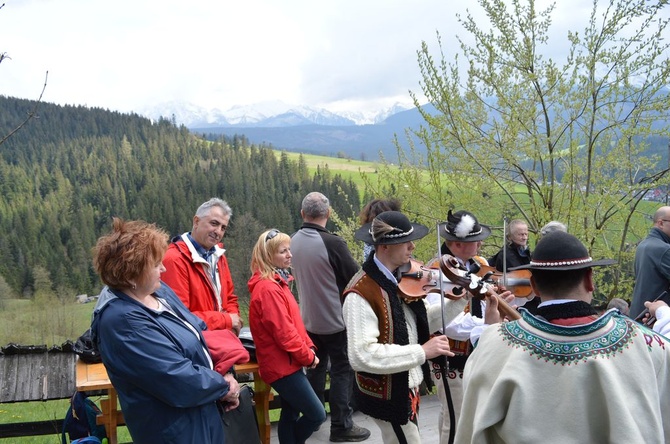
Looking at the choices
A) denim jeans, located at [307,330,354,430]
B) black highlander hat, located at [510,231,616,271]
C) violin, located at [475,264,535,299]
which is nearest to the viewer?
black highlander hat, located at [510,231,616,271]

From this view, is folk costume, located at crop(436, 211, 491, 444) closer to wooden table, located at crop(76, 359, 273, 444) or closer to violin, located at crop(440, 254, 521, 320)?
violin, located at crop(440, 254, 521, 320)

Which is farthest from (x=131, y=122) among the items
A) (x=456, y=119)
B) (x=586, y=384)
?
(x=586, y=384)

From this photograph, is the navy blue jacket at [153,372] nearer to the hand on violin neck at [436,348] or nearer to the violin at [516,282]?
the hand on violin neck at [436,348]

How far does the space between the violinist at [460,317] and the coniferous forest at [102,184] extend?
2099 inches

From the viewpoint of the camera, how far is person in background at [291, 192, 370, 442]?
4.76 meters

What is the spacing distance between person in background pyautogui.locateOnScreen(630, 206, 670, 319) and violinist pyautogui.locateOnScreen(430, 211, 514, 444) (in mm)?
1867

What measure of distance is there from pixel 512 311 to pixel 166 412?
1689 mm

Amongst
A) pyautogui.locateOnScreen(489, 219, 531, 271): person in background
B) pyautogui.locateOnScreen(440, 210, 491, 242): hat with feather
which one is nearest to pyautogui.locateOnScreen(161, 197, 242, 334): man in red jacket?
pyautogui.locateOnScreen(440, 210, 491, 242): hat with feather

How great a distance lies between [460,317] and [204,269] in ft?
5.78

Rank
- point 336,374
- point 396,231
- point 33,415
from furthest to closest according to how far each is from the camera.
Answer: point 33,415 → point 336,374 → point 396,231

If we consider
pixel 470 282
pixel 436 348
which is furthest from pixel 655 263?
pixel 436 348

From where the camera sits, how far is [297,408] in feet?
13.4

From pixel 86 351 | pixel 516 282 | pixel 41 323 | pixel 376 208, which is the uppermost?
pixel 376 208

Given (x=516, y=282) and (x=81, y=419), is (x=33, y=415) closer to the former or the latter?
(x=81, y=419)
